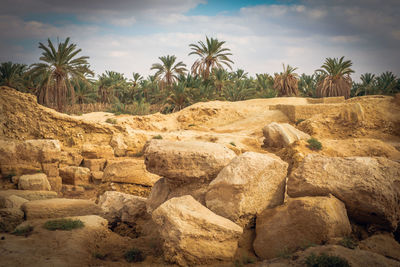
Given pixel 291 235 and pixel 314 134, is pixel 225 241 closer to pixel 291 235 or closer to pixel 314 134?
pixel 291 235

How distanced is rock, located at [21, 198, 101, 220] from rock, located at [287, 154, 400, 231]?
4142mm

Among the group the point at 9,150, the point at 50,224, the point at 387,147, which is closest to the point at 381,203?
the point at 50,224

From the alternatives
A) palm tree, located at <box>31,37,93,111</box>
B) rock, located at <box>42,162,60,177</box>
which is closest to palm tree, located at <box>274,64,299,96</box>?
palm tree, located at <box>31,37,93,111</box>

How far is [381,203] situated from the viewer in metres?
4.28

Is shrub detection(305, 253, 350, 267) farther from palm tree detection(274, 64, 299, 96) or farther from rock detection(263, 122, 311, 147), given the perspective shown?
palm tree detection(274, 64, 299, 96)

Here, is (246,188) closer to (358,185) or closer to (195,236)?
(195,236)

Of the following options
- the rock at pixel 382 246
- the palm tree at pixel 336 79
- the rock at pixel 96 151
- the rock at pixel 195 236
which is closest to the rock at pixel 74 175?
the rock at pixel 96 151

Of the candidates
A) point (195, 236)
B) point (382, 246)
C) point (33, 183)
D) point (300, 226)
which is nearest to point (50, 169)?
point (33, 183)

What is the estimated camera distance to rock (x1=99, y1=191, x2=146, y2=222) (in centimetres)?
614

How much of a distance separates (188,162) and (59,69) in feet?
76.7

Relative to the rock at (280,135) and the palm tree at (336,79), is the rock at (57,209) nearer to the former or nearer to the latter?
the rock at (280,135)

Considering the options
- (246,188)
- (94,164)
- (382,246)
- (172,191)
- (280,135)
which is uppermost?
(246,188)

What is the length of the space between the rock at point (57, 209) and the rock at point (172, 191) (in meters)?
1.23

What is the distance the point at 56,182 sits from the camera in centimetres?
1054
